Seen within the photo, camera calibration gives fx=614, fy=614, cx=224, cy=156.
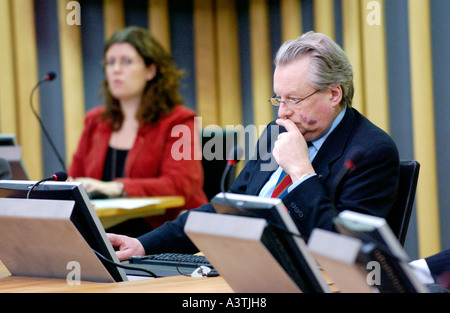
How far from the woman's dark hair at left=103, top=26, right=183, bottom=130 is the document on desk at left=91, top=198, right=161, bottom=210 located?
64 centimetres

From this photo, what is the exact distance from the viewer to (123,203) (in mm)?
2641

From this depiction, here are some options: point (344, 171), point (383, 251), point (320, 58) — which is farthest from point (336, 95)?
point (383, 251)

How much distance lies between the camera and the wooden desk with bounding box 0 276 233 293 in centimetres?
126

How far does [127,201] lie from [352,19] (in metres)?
1.56

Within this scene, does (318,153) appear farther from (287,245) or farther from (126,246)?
(287,245)

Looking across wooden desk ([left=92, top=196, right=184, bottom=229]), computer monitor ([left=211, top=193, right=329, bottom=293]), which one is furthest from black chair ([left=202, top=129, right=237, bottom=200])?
computer monitor ([left=211, top=193, right=329, bottom=293])

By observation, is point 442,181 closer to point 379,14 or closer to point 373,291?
point 379,14

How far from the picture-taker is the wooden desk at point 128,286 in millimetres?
1262

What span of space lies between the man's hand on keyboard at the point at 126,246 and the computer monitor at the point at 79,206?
0.33 m

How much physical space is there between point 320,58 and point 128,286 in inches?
33.0

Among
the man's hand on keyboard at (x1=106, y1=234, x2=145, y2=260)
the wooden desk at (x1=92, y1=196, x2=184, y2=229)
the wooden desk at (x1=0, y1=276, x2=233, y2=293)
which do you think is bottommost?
the wooden desk at (x1=92, y1=196, x2=184, y2=229)

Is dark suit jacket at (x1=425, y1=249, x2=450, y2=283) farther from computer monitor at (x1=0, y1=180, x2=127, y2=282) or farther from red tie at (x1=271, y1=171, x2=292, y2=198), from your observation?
computer monitor at (x1=0, y1=180, x2=127, y2=282)

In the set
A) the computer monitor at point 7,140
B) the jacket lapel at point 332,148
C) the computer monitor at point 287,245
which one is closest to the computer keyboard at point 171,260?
the jacket lapel at point 332,148

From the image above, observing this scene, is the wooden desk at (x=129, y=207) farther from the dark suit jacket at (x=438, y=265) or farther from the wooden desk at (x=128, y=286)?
the dark suit jacket at (x=438, y=265)
